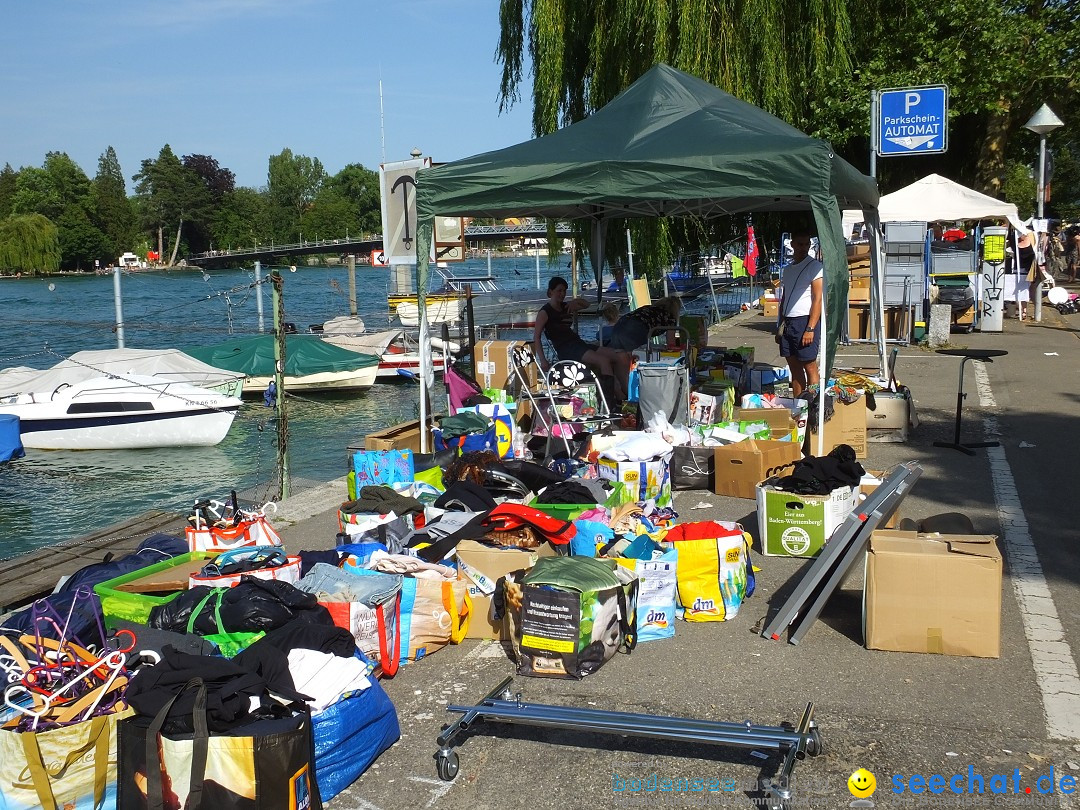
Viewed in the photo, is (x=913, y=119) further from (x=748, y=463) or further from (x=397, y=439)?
(x=397, y=439)

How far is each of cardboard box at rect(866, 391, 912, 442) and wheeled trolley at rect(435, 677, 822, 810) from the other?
19.1 feet

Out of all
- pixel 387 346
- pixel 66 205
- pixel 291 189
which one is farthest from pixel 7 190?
pixel 387 346

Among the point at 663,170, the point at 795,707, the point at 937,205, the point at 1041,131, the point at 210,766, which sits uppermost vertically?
the point at 1041,131

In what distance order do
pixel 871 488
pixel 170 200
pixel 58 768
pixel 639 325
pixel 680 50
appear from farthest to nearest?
1. pixel 170 200
2. pixel 680 50
3. pixel 639 325
4. pixel 871 488
5. pixel 58 768

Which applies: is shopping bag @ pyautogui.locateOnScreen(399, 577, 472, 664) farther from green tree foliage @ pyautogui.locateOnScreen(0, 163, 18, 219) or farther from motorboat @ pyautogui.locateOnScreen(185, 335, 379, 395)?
green tree foliage @ pyautogui.locateOnScreen(0, 163, 18, 219)

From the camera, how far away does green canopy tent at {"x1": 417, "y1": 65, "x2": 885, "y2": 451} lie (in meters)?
7.66

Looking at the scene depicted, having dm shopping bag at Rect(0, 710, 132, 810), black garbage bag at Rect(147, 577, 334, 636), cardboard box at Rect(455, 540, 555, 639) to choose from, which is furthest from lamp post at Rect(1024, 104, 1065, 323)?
dm shopping bag at Rect(0, 710, 132, 810)

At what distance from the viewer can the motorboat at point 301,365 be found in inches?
827

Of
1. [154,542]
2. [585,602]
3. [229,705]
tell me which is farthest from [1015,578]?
[154,542]

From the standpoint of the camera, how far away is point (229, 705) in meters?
3.60

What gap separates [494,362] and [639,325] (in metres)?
1.80

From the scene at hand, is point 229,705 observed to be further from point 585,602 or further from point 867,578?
point 867,578

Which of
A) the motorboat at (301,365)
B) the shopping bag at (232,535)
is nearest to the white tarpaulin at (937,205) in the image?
Result: the motorboat at (301,365)

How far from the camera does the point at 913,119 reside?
13.4 m
